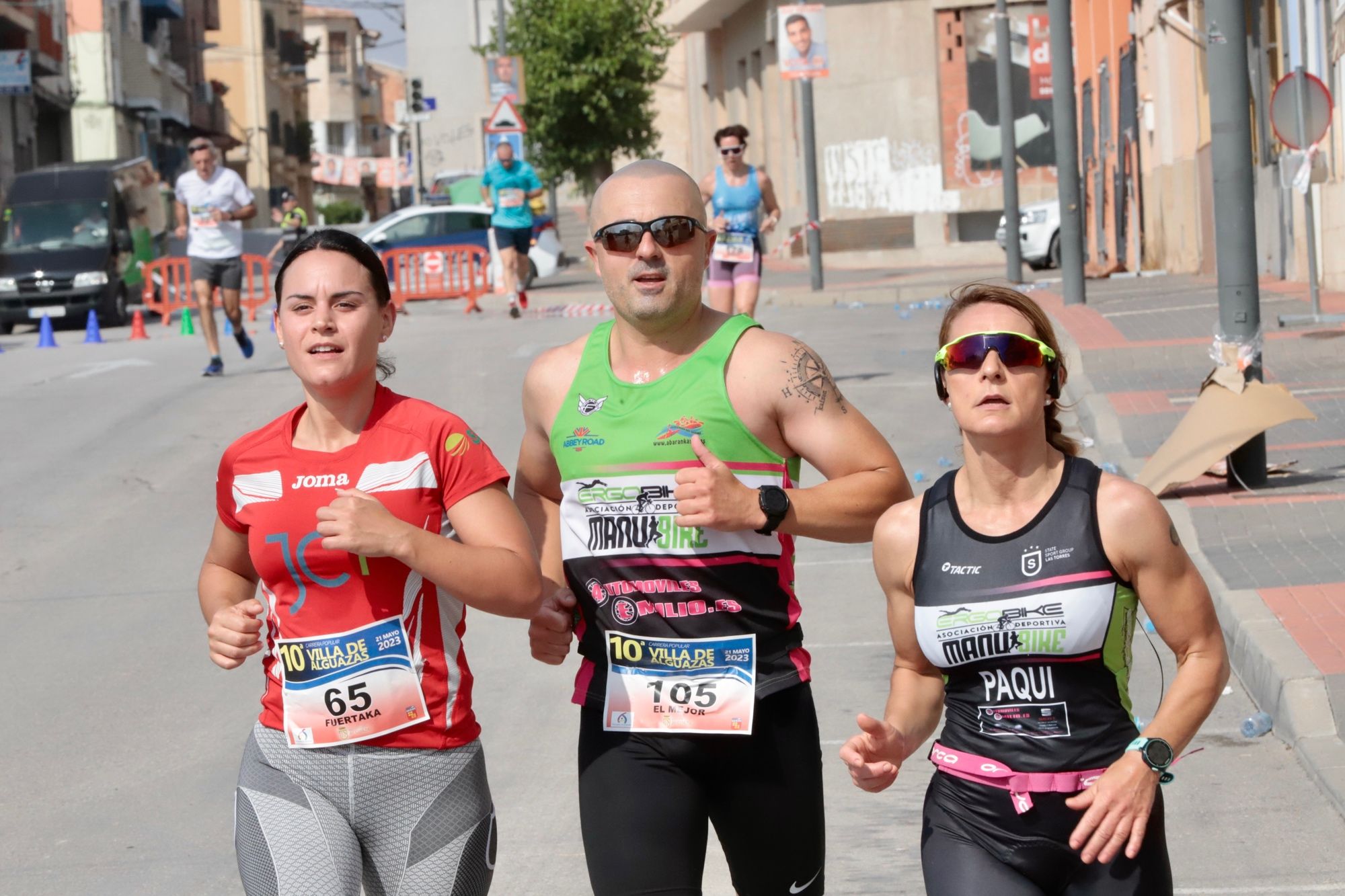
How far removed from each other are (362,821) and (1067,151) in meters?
17.3

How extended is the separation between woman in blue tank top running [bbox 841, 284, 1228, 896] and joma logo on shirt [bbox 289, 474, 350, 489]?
1063mm

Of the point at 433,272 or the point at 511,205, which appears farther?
the point at 433,272

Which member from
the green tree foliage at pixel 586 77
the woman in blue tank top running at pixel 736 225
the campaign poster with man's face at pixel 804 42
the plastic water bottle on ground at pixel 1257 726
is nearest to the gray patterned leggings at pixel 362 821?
the plastic water bottle on ground at pixel 1257 726

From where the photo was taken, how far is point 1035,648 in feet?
10.6

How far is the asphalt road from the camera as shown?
5367mm

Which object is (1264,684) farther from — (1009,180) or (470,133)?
(470,133)

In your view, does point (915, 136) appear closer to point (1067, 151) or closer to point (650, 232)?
point (1067, 151)

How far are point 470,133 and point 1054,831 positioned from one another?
82.7m

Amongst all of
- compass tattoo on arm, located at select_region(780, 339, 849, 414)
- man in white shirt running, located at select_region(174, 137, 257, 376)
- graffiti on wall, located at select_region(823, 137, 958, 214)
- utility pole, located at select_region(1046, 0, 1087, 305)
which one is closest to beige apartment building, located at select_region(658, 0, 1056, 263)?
graffiti on wall, located at select_region(823, 137, 958, 214)

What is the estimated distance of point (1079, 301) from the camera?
20141 millimetres

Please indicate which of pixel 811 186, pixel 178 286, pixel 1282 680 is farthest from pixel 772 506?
pixel 178 286

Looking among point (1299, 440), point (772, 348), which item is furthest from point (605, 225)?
point (1299, 440)

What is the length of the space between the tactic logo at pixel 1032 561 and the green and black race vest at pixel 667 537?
63 centimetres

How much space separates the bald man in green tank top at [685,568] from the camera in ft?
12.0
